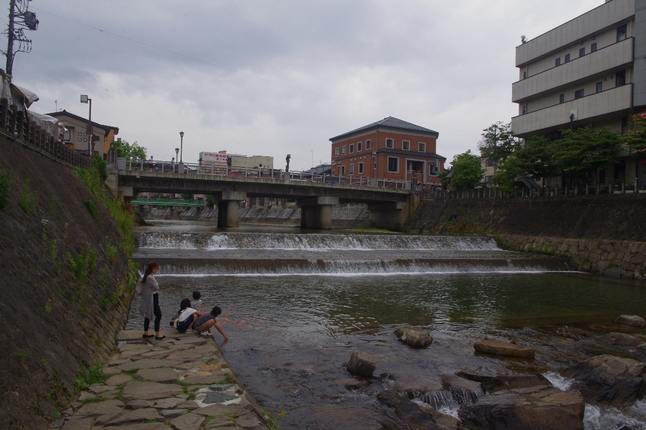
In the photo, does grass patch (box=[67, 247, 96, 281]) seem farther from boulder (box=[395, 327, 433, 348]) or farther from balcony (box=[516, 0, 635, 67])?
balcony (box=[516, 0, 635, 67])

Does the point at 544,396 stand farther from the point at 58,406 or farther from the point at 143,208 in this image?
the point at 143,208

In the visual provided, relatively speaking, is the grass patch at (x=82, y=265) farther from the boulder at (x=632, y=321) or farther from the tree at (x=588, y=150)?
the tree at (x=588, y=150)

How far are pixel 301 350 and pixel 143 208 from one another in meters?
113

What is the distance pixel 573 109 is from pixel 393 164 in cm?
2934

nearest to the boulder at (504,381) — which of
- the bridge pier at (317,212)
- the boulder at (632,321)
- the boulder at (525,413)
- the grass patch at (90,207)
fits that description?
the boulder at (525,413)

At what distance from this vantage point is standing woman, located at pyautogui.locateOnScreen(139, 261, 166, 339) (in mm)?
9398

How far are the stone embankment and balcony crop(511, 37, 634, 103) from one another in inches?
636

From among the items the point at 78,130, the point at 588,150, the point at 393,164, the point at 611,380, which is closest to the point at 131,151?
the point at 78,130

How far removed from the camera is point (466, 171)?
4909 cm

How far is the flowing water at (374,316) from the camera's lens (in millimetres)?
8508

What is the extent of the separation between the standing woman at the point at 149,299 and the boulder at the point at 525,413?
19.8 feet

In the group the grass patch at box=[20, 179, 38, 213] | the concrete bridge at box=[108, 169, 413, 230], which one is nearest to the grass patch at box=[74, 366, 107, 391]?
the grass patch at box=[20, 179, 38, 213]

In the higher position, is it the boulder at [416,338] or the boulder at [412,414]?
the boulder at [416,338]

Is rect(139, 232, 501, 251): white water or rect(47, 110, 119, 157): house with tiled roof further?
rect(47, 110, 119, 157): house with tiled roof
